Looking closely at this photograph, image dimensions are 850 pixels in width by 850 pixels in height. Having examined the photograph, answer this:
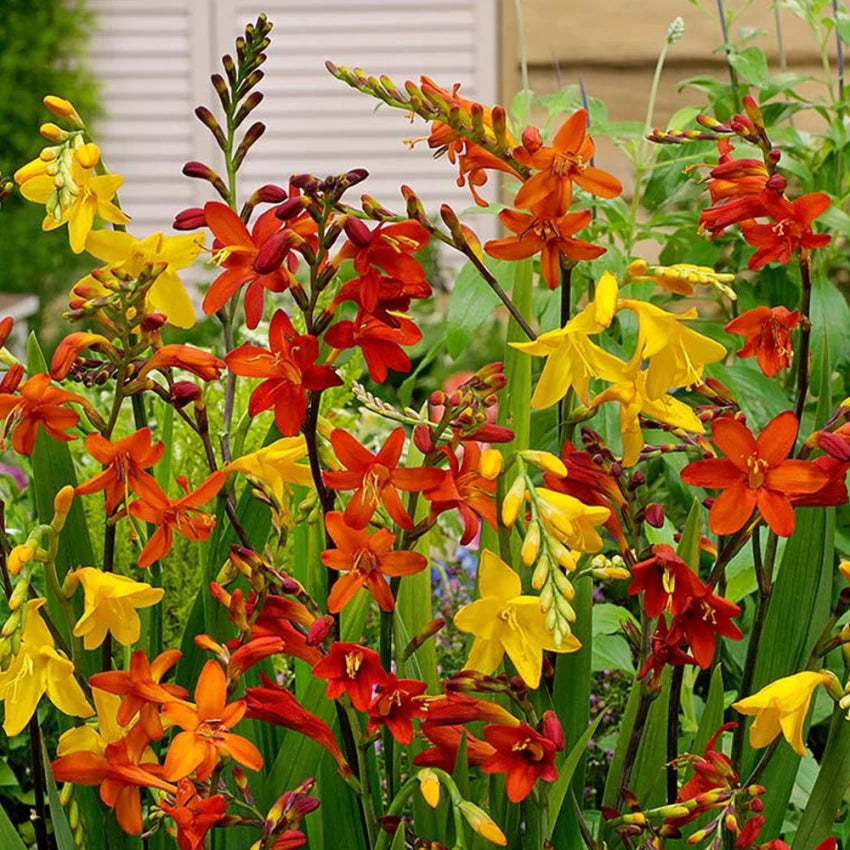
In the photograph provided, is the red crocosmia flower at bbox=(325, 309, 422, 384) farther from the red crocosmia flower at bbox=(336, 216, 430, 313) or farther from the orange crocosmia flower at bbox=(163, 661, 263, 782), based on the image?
the orange crocosmia flower at bbox=(163, 661, 263, 782)

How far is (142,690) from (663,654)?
0.24 m

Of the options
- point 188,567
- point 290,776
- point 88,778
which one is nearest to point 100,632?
point 88,778

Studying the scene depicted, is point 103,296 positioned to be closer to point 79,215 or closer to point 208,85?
point 79,215

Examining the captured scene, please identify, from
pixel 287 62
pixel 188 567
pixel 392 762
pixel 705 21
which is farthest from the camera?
pixel 287 62

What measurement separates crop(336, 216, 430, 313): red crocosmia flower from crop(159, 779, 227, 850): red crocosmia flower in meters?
0.22

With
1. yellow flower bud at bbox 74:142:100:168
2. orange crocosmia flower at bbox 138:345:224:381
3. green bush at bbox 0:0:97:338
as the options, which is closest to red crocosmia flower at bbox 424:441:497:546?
orange crocosmia flower at bbox 138:345:224:381

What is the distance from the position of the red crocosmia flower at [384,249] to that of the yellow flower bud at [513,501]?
10cm

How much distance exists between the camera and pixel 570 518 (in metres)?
0.57

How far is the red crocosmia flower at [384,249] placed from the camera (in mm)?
551

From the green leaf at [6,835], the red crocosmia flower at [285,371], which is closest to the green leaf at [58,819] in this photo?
the green leaf at [6,835]

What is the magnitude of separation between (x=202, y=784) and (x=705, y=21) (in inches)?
158

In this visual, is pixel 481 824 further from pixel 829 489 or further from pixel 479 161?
pixel 479 161

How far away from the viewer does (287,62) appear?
4.50 meters

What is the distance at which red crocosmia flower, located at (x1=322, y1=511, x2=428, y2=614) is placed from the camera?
559 mm
